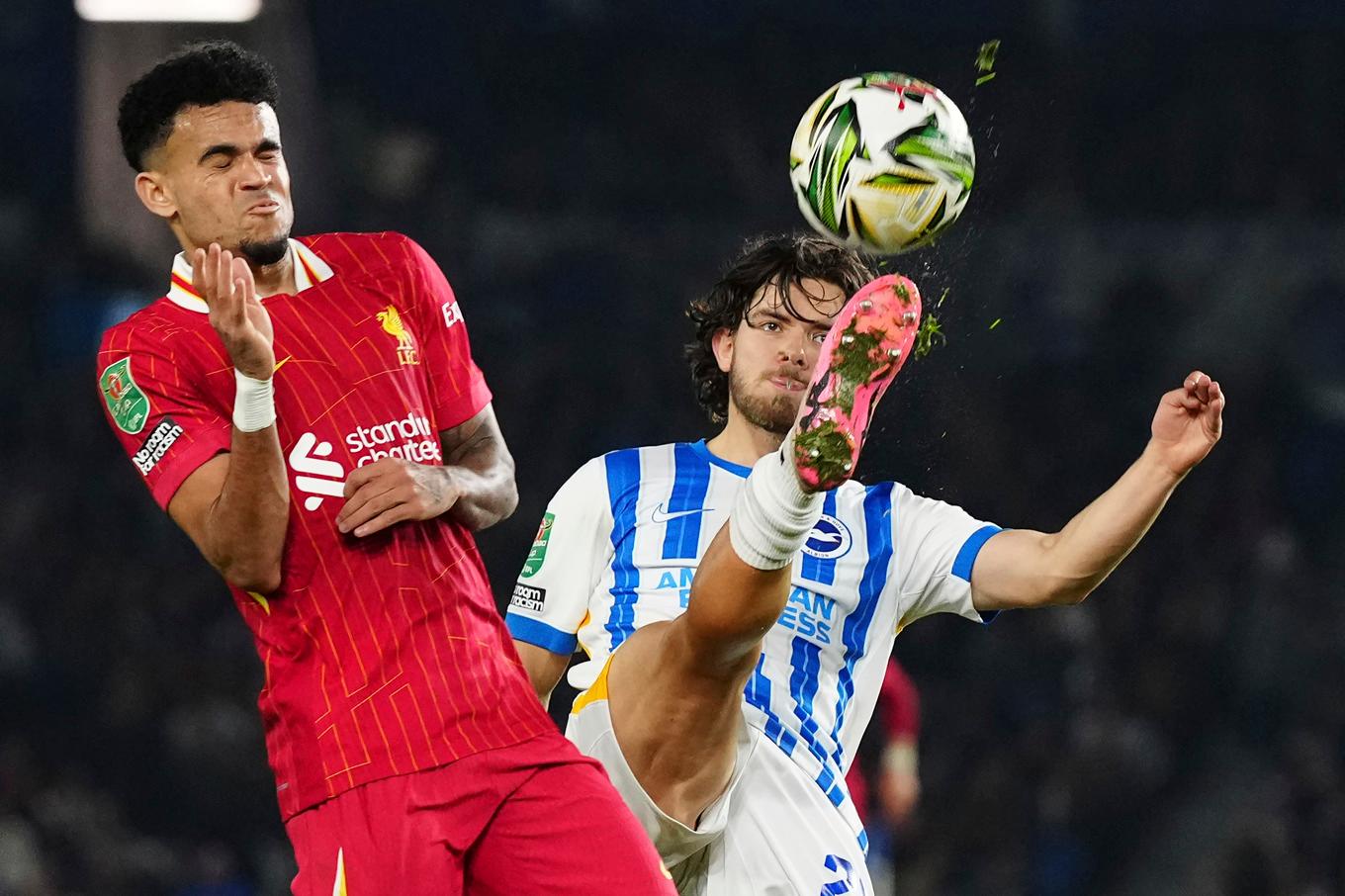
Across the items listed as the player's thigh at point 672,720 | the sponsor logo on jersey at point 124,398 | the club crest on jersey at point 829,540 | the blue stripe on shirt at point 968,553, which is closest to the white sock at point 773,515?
the player's thigh at point 672,720

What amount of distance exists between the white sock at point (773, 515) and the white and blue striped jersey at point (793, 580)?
0.76 metres

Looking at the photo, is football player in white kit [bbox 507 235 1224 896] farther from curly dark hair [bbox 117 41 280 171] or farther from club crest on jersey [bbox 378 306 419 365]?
curly dark hair [bbox 117 41 280 171]

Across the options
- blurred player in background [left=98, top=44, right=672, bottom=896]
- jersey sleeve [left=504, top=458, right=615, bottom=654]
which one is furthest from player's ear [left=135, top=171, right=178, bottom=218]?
jersey sleeve [left=504, top=458, right=615, bottom=654]

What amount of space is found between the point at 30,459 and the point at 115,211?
131cm

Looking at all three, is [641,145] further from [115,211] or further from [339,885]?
[339,885]

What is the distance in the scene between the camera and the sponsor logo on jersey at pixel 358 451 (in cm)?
317

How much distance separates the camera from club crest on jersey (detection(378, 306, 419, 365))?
133 inches

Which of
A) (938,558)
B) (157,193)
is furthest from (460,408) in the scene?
(938,558)

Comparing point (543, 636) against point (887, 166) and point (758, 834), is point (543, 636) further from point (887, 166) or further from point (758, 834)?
point (887, 166)

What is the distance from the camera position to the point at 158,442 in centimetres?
318

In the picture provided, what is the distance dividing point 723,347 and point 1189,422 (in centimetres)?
129

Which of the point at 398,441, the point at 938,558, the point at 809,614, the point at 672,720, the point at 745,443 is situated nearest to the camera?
the point at 398,441

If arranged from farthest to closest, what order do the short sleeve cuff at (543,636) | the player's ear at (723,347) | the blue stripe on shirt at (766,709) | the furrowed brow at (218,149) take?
the player's ear at (723,347) < the short sleeve cuff at (543,636) < the blue stripe on shirt at (766,709) < the furrowed brow at (218,149)

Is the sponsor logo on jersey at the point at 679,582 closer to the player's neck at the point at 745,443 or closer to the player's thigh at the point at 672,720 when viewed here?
the player's thigh at the point at 672,720
